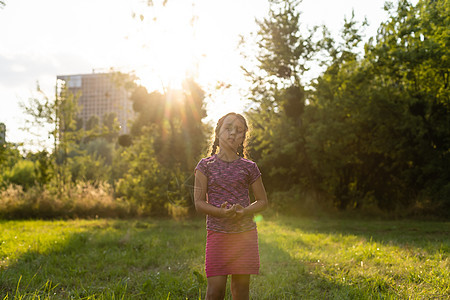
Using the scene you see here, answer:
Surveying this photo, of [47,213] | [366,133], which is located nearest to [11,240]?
[47,213]

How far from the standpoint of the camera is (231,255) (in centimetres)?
274

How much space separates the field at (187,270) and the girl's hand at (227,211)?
6.71 feet

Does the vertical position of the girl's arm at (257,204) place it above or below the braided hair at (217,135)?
below

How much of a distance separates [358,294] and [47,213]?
1535 cm

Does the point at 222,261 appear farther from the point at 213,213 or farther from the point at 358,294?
the point at 358,294

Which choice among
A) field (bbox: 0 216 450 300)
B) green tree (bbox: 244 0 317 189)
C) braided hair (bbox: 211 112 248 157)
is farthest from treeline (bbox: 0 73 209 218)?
braided hair (bbox: 211 112 248 157)

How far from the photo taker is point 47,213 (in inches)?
646

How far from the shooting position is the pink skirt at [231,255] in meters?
2.73

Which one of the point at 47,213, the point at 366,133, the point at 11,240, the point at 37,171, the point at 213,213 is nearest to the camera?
the point at 213,213

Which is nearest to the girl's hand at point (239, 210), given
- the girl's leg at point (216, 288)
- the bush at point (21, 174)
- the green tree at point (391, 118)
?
the girl's leg at point (216, 288)

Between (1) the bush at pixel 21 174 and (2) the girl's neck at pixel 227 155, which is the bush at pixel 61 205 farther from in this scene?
(2) the girl's neck at pixel 227 155

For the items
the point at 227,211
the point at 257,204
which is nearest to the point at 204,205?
the point at 227,211

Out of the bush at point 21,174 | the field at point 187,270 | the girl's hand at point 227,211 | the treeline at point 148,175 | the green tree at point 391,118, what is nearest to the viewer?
the girl's hand at point 227,211

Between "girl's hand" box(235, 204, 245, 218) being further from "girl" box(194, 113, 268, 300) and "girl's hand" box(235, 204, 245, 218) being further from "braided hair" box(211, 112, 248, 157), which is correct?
"braided hair" box(211, 112, 248, 157)
